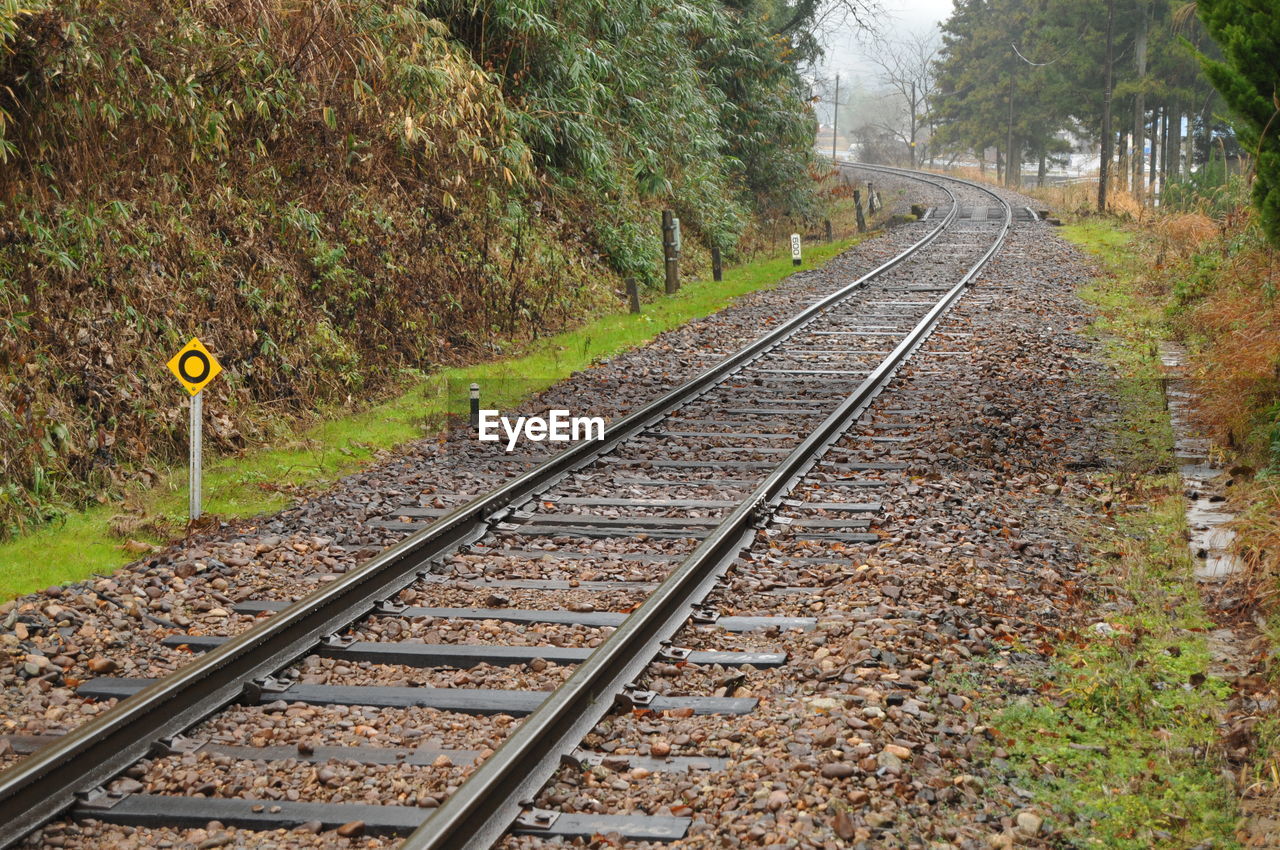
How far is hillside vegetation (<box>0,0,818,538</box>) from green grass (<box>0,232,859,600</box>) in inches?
12.6

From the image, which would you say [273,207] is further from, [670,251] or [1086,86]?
[1086,86]

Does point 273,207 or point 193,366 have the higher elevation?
point 273,207

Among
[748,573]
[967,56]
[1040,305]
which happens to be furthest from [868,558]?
[967,56]

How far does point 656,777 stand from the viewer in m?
4.59

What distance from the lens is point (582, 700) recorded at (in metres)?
5.05

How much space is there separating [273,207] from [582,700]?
846 centimetres

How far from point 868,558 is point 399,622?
2696 millimetres

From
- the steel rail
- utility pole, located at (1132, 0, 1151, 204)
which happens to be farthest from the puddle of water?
utility pole, located at (1132, 0, 1151, 204)

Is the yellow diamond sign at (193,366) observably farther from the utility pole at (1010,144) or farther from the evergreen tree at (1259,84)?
the utility pole at (1010,144)

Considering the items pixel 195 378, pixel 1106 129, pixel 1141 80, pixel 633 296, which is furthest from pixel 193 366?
pixel 1141 80

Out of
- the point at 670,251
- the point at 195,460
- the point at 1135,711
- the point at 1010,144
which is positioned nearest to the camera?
the point at 1135,711

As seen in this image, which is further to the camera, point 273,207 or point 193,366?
point 273,207

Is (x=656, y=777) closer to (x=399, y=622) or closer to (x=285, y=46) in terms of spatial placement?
(x=399, y=622)

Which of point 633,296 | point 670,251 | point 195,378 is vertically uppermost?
point 670,251
